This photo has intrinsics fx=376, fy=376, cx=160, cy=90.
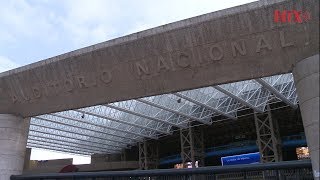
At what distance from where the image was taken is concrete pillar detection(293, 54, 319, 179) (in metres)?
9.80

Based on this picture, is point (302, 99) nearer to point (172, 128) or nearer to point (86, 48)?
point (86, 48)

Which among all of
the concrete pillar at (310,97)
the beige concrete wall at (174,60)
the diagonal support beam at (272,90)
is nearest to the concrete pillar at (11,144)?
the beige concrete wall at (174,60)

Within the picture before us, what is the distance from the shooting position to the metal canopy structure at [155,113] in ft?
129

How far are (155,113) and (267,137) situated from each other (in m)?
14.7

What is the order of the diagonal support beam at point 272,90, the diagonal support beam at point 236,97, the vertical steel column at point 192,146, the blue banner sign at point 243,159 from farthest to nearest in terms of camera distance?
1. the vertical steel column at point 192,146
2. the blue banner sign at point 243,159
3. the diagonal support beam at point 236,97
4. the diagonal support beam at point 272,90

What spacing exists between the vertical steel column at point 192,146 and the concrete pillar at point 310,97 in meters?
42.8

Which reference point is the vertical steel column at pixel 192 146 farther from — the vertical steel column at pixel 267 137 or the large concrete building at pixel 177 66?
the large concrete building at pixel 177 66

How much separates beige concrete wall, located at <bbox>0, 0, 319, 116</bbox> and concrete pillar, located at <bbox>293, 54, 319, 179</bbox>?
1.46 ft

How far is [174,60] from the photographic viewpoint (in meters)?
12.6

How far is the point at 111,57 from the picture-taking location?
13.5m

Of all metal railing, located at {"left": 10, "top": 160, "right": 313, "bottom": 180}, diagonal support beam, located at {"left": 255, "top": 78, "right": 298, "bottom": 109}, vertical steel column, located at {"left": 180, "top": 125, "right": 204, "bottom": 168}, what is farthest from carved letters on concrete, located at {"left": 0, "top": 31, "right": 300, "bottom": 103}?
vertical steel column, located at {"left": 180, "top": 125, "right": 204, "bottom": 168}

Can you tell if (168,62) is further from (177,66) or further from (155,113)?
(155,113)

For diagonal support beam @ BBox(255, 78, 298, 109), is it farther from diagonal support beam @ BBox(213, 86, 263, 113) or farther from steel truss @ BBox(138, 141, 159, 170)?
steel truss @ BBox(138, 141, 159, 170)

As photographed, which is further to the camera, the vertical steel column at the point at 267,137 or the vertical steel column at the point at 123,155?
the vertical steel column at the point at 123,155
